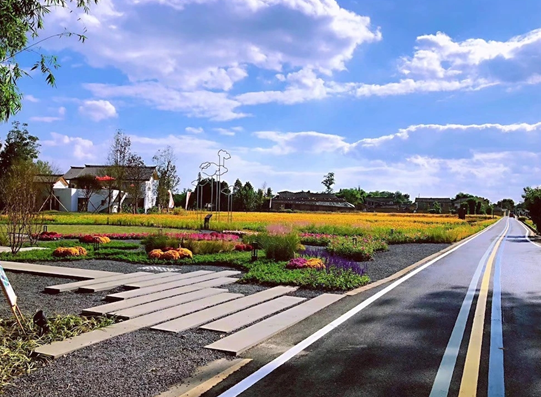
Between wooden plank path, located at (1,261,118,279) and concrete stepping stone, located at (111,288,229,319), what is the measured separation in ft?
8.98

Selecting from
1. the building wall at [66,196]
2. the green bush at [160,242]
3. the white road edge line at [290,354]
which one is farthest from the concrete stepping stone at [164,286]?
the building wall at [66,196]

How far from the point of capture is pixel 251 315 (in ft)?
21.9

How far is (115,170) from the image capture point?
58.0m

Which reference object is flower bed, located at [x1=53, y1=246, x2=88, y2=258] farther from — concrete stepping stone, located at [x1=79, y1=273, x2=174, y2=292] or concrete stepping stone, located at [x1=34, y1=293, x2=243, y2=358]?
concrete stepping stone, located at [x1=34, y1=293, x2=243, y2=358]

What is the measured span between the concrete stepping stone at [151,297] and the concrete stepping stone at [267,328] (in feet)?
6.97

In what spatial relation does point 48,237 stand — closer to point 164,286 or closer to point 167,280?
point 167,280

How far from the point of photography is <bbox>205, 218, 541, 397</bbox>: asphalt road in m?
4.08

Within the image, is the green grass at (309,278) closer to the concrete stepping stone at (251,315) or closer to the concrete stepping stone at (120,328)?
the concrete stepping stone at (251,315)

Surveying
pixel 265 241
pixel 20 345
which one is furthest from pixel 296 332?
pixel 265 241

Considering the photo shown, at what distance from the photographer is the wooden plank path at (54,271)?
9859mm

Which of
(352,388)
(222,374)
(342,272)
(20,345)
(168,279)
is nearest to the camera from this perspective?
(352,388)

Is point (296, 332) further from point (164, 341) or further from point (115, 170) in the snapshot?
point (115, 170)

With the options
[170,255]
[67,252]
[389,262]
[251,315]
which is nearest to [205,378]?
[251,315]

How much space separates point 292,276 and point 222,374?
5.80m
